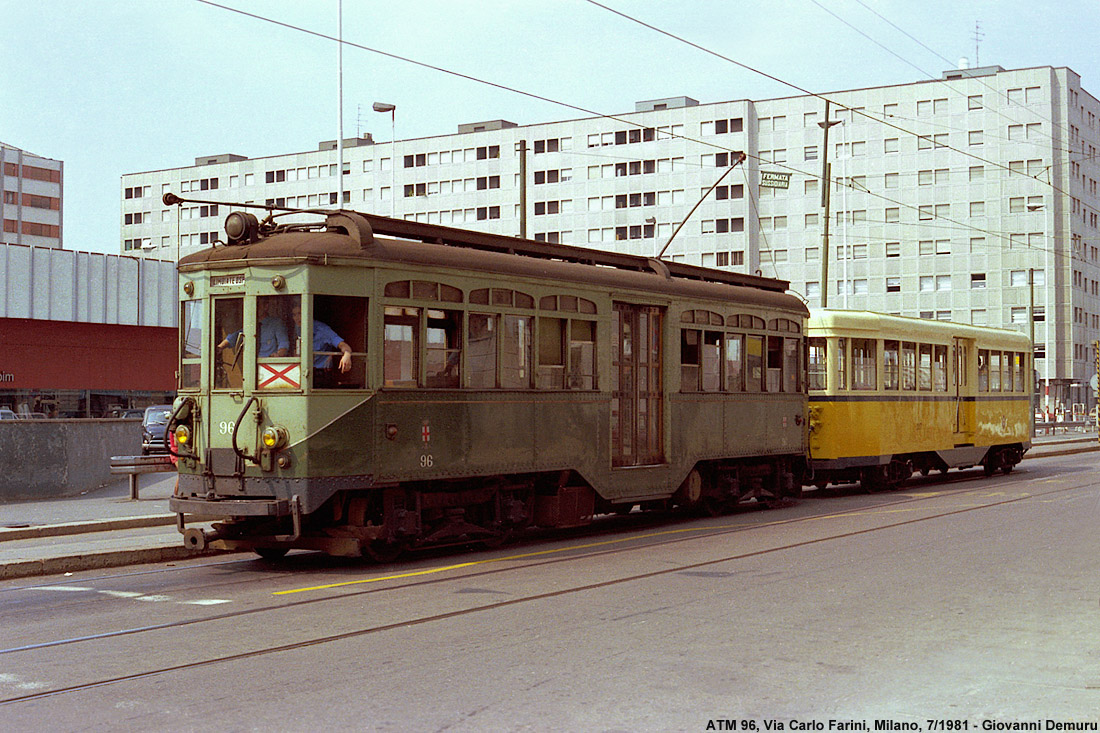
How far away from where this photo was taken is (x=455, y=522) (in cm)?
1304

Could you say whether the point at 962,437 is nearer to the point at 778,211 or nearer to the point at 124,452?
the point at 124,452

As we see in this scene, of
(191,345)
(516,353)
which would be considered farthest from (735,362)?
(191,345)

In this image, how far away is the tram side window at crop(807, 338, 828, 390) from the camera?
21344 mm

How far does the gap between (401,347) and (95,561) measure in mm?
3591

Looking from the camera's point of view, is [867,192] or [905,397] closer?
[905,397]

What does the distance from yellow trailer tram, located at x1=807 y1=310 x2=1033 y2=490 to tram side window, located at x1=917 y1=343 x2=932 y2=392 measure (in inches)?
0.7

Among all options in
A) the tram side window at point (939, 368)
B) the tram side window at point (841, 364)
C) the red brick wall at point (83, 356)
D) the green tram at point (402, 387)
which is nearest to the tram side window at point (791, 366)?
the tram side window at point (841, 364)

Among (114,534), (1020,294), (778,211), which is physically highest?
(778,211)

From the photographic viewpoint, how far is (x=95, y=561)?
12.3 metres

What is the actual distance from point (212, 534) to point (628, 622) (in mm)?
4919

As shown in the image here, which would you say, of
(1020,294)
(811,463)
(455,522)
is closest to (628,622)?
(455,522)

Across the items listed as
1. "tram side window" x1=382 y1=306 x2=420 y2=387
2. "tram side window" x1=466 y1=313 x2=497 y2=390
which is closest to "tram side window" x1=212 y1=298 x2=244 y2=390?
"tram side window" x1=382 y1=306 x2=420 y2=387

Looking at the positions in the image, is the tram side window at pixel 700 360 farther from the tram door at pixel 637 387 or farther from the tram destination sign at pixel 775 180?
the tram destination sign at pixel 775 180

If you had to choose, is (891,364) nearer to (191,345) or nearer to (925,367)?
(925,367)
